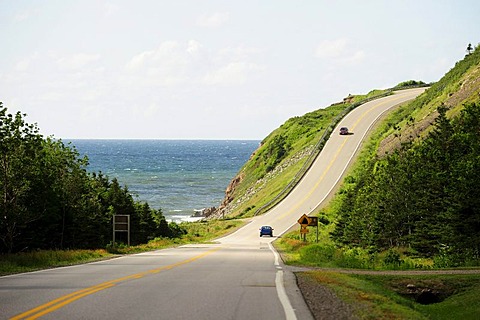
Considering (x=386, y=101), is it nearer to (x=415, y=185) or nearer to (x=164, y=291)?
(x=415, y=185)

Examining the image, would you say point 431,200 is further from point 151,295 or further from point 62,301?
point 62,301

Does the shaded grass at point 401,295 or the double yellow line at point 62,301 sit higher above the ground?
the double yellow line at point 62,301

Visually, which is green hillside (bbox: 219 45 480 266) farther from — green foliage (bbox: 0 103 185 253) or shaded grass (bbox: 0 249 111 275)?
green foliage (bbox: 0 103 185 253)

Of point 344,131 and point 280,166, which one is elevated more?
point 344,131

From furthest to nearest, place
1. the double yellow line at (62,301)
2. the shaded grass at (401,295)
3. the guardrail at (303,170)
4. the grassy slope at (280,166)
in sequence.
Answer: the grassy slope at (280,166) → the guardrail at (303,170) → the shaded grass at (401,295) → the double yellow line at (62,301)

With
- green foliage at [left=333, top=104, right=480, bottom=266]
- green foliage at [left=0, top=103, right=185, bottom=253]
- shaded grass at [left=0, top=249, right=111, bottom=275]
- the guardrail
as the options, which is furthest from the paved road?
the guardrail

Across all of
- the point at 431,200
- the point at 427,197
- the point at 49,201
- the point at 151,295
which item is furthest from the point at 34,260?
the point at 427,197

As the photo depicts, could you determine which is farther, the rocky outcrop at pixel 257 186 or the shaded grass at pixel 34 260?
the rocky outcrop at pixel 257 186

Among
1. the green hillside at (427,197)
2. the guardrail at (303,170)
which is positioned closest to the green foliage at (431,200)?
the green hillside at (427,197)

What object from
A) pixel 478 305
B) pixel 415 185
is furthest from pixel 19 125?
pixel 478 305

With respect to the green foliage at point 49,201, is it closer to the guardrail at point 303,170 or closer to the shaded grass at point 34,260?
the shaded grass at point 34,260

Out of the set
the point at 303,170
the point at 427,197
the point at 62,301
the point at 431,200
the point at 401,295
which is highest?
the point at 62,301

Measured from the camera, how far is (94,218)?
47469 millimetres

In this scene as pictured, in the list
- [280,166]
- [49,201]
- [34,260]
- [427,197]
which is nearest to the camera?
[34,260]
